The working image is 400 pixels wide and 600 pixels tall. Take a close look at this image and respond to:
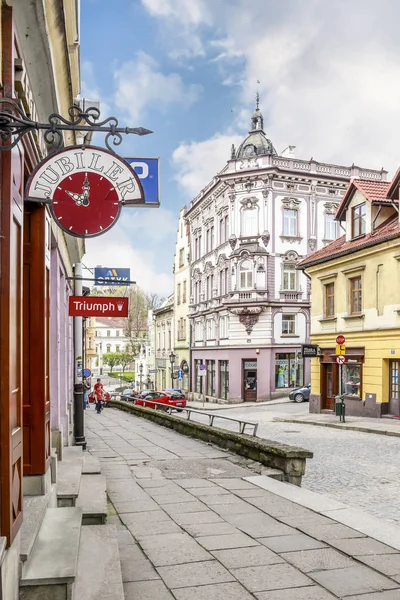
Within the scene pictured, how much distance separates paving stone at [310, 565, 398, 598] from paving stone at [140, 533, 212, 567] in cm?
113

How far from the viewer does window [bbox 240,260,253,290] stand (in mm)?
42156

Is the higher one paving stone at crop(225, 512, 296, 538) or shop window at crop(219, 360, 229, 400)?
paving stone at crop(225, 512, 296, 538)

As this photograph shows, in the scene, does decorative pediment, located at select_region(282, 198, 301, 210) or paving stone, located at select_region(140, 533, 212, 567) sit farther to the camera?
decorative pediment, located at select_region(282, 198, 301, 210)

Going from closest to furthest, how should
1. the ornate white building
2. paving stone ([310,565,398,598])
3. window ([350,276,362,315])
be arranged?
paving stone ([310,565,398,598])
window ([350,276,362,315])
the ornate white building

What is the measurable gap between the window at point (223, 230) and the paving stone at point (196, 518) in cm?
3730

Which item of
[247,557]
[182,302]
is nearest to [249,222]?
[182,302]

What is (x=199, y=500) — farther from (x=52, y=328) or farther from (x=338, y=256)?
(x=338, y=256)

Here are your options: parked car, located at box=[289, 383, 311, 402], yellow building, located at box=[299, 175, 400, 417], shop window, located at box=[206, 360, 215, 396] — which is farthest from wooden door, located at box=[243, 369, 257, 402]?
yellow building, located at box=[299, 175, 400, 417]

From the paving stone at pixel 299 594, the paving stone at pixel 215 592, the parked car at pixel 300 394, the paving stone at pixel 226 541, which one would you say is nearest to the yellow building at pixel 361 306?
the parked car at pixel 300 394

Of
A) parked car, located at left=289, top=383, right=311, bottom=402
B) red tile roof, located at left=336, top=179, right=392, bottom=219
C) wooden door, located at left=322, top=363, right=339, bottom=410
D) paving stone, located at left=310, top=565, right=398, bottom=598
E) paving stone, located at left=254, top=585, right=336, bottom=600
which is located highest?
red tile roof, located at left=336, top=179, right=392, bottom=219

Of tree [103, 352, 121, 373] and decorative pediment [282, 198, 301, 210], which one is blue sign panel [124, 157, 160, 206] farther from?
tree [103, 352, 121, 373]

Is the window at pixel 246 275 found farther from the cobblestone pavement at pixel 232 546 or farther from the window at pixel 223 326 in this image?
the cobblestone pavement at pixel 232 546

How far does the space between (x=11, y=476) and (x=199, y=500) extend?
4.48m

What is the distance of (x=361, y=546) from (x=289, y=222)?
3747cm
